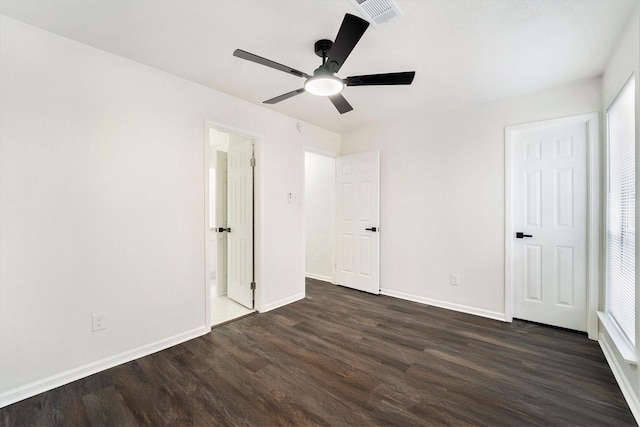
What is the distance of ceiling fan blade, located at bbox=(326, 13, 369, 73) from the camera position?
144 centimetres

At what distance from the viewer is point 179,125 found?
2561 millimetres

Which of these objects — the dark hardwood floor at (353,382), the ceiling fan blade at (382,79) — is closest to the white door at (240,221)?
the dark hardwood floor at (353,382)

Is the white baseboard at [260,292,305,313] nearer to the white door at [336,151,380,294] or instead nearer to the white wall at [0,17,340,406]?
the white wall at [0,17,340,406]

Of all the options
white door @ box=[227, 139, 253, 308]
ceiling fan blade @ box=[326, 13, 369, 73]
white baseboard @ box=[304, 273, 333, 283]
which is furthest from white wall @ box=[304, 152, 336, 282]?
ceiling fan blade @ box=[326, 13, 369, 73]

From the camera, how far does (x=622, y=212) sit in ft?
6.99

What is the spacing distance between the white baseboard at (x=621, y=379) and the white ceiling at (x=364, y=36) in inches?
93.5

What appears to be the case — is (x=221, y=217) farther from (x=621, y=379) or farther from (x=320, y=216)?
(x=621, y=379)

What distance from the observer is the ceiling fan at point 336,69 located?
5.12ft

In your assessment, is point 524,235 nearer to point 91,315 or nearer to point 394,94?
point 394,94

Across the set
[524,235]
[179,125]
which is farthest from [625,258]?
[179,125]

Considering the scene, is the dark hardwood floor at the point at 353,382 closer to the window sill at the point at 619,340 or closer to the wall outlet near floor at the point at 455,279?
the window sill at the point at 619,340

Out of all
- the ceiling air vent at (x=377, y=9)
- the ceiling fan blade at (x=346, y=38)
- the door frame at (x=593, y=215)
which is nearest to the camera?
the ceiling fan blade at (x=346, y=38)

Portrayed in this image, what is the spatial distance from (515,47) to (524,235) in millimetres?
1883

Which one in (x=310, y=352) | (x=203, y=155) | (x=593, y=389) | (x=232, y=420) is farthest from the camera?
(x=203, y=155)
